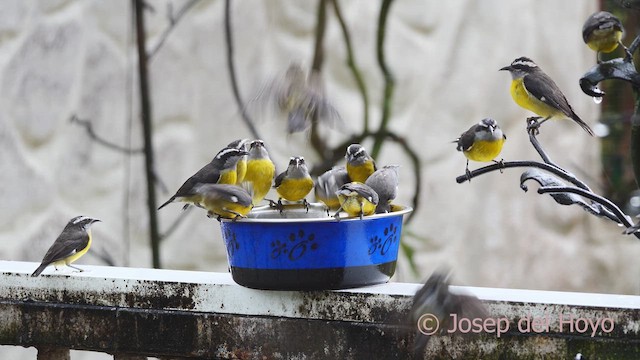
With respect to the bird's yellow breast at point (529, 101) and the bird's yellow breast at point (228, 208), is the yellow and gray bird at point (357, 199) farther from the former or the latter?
the bird's yellow breast at point (529, 101)

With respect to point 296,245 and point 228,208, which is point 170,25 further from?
point 296,245

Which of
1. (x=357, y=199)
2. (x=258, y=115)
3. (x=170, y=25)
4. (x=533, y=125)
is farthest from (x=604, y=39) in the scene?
(x=170, y=25)

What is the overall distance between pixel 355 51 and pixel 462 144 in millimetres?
943

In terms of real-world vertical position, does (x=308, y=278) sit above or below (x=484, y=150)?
below

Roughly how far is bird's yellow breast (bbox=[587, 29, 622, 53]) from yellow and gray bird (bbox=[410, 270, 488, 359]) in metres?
0.39

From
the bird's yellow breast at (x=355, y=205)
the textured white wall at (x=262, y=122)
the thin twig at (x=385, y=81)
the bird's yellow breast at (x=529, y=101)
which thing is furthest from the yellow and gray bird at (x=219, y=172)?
the thin twig at (x=385, y=81)

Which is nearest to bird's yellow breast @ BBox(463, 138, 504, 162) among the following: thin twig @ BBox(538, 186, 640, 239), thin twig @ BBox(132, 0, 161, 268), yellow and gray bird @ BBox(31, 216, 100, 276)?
thin twig @ BBox(538, 186, 640, 239)

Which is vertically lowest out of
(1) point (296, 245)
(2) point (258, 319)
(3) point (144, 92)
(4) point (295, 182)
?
(2) point (258, 319)

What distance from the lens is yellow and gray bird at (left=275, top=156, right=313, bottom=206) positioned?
1715 millimetres

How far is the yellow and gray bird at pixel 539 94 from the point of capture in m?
1.61

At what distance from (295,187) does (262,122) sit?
79cm

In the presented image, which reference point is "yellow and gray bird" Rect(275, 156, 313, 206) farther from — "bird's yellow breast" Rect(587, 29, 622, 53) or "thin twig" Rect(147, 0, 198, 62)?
"thin twig" Rect(147, 0, 198, 62)

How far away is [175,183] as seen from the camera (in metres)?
2.50

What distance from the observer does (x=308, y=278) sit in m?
1.52
